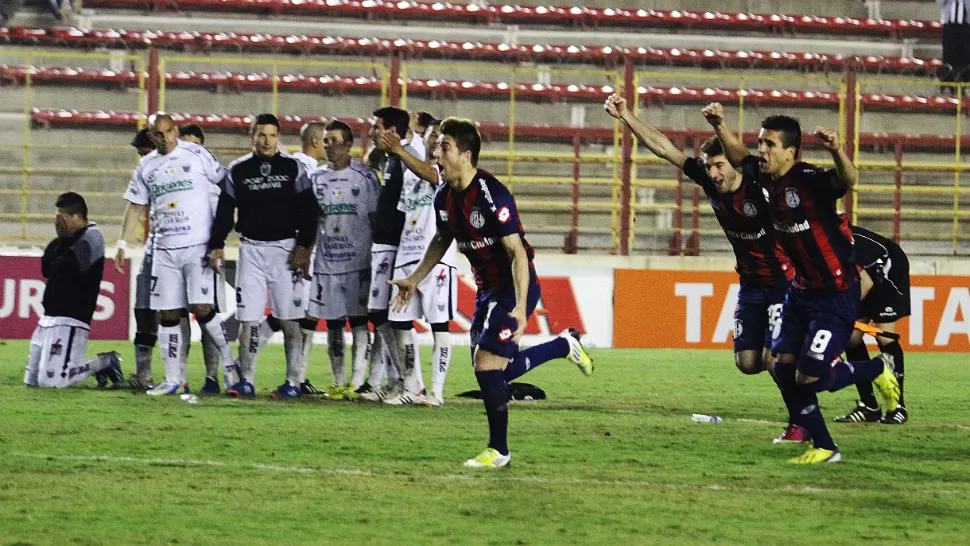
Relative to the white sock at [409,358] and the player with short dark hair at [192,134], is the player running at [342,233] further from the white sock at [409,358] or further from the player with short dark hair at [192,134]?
the player with short dark hair at [192,134]

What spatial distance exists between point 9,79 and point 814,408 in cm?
1636

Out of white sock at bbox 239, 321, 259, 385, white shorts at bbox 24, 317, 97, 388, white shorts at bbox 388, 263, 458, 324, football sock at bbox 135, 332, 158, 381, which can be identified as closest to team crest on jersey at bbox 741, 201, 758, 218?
white shorts at bbox 388, 263, 458, 324

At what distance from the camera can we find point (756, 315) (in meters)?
8.57

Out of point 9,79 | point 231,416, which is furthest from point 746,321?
point 9,79

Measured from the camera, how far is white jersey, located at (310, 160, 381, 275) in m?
10.3

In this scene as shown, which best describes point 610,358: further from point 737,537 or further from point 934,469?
point 737,537

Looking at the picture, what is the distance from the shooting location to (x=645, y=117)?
21.1 meters

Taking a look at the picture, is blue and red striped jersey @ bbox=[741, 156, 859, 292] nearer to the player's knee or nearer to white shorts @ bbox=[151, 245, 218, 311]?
the player's knee

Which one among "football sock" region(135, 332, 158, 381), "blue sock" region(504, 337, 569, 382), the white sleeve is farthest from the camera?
"football sock" region(135, 332, 158, 381)

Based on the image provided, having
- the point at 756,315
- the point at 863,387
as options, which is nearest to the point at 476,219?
the point at 756,315

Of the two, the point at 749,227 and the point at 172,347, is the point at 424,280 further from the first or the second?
the point at 749,227

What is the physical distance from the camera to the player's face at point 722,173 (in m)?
8.15

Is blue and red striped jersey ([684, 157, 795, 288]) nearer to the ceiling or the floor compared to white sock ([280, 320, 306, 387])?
nearer to the ceiling

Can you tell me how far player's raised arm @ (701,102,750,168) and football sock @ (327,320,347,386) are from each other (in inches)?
149
